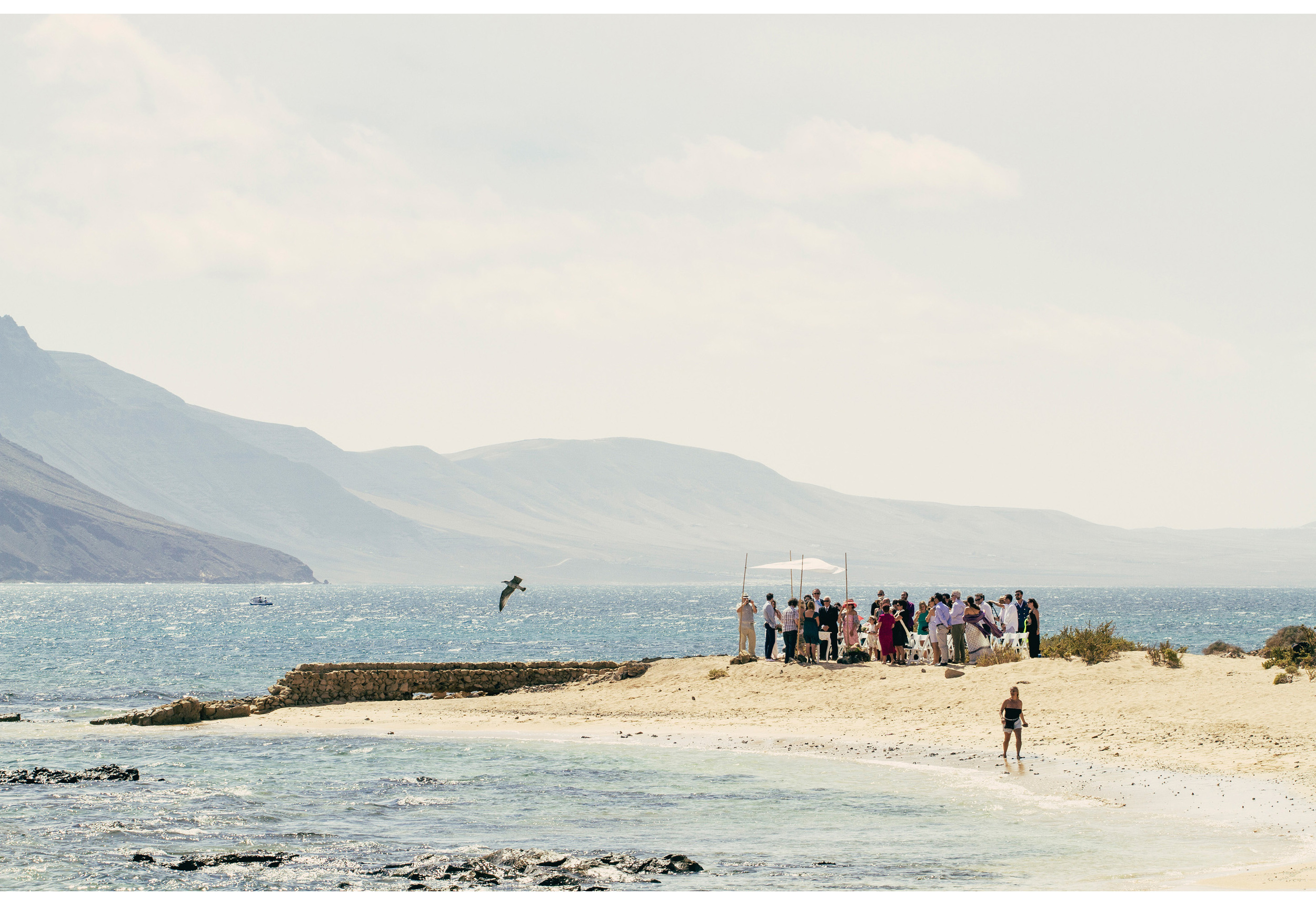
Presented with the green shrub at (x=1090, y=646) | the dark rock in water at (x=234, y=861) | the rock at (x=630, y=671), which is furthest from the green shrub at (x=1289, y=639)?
the dark rock in water at (x=234, y=861)

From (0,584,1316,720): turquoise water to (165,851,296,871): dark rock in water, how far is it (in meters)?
20.1

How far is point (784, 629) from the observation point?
3011 centimetres

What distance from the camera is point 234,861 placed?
47.6ft

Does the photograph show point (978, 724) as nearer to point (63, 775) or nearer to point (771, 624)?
point (771, 624)

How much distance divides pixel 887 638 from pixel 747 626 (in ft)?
12.4

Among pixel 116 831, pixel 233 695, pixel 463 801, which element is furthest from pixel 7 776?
pixel 233 695

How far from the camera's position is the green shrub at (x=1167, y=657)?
1040 inches

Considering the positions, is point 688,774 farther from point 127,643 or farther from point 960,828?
point 127,643

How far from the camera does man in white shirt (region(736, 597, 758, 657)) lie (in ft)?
100

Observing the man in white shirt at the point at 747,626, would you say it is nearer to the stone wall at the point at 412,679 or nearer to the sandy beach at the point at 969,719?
the sandy beach at the point at 969,719

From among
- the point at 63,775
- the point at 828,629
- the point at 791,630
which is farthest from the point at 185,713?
the point at 828,629

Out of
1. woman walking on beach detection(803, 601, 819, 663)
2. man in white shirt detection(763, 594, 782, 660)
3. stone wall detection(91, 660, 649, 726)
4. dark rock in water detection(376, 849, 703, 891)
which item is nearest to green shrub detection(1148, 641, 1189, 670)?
woman walking on beach detection(803, 601, 819, 663)

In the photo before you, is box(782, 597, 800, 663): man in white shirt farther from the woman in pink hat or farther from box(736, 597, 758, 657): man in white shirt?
the woman in pink hat

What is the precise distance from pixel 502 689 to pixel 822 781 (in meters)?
15.2
